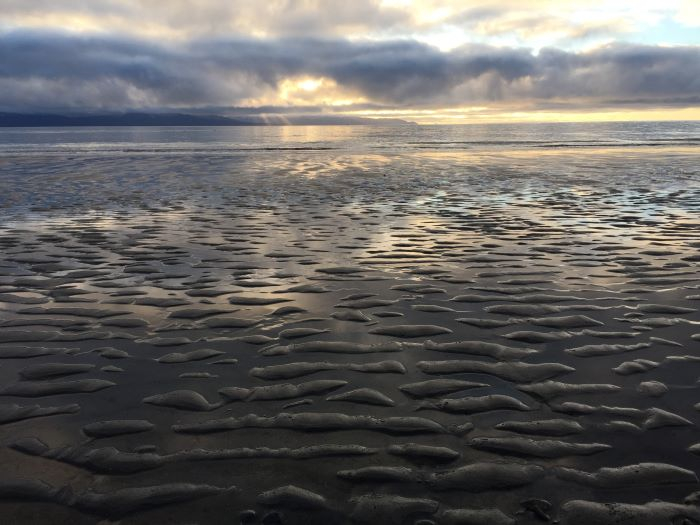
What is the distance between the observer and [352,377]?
6.29 metres

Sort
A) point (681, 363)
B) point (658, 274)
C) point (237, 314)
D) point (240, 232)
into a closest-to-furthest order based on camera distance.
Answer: point (681, 363) → point (237, 314) → point (658, 274) → point (240, 232)

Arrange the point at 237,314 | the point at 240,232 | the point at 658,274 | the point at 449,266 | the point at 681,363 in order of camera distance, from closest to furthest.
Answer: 1. the point at 681,363
2. the point at 237,314
3. the point at 658,274
4. the point at 449,266
5. the point at 240,232

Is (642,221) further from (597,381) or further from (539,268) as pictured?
(597,381)

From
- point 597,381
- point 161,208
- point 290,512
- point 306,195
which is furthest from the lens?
point 306,195

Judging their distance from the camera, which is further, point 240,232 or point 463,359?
point 240,232

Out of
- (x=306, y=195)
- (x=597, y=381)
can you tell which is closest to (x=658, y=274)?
(x=597, y=381)

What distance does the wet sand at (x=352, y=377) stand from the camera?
4238mm

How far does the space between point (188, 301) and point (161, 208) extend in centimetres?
1266

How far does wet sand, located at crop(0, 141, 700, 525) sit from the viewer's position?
424 cm

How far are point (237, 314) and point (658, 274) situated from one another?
338 inches

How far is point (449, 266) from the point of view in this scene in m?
11.5

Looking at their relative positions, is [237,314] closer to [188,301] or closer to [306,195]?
[188,301]

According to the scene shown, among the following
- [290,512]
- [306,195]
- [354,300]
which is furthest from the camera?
[306,195]

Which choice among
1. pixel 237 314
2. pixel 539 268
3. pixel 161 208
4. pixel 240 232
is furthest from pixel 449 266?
pixel 161 208
